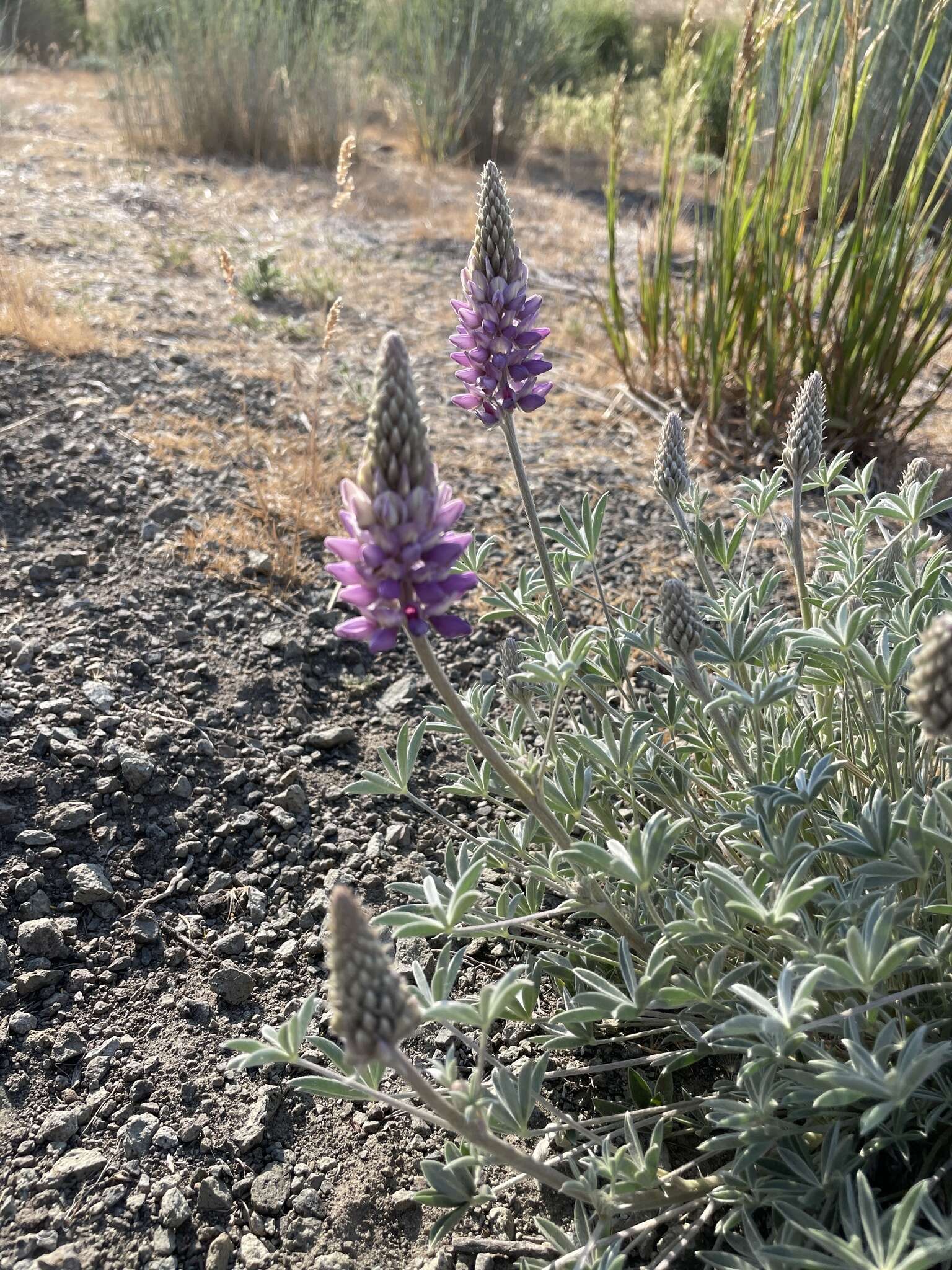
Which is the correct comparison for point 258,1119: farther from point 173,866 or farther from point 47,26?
point 47,26

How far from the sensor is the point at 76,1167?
195 cm

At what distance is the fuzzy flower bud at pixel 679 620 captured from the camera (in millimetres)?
1847

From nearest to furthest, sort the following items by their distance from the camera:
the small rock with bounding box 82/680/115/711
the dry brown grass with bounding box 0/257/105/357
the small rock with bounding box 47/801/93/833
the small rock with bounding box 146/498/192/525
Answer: the small rock with bounding box 47/801/93/833 < the small rock with bounding box 82/680/115/711 < the small rock with bounding box 146/498/192/525 < the dry brown grass with bounding box 0/257/105/357

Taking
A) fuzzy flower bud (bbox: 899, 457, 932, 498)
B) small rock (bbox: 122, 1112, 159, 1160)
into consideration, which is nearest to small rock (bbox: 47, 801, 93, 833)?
small rock (bbox: 122, 1112, 159, 1160)

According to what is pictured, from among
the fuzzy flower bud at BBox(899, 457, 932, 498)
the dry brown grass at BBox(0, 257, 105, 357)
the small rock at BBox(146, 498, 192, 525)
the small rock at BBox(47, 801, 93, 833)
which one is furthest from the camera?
the dry brown grass at BBox(0, 257, 105, 357)

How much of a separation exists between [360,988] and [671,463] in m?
1.48

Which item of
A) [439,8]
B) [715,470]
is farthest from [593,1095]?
[439,8]

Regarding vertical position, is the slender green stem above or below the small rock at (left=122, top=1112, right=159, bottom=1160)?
above

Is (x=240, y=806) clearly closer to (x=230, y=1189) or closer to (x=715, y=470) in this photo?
(x=230, y=1189)

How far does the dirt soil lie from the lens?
1.96 meters

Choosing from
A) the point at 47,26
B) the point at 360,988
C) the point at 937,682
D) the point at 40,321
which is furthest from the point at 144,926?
the point at 47,26

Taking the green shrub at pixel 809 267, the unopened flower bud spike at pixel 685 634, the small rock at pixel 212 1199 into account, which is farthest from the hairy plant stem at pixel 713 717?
the green shrub at pixel 809 267

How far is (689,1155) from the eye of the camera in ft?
6.68

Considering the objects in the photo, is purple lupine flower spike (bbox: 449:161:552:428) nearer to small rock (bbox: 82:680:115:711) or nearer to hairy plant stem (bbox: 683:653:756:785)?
hairy plant stem (bbox: 683:653:756:785)
